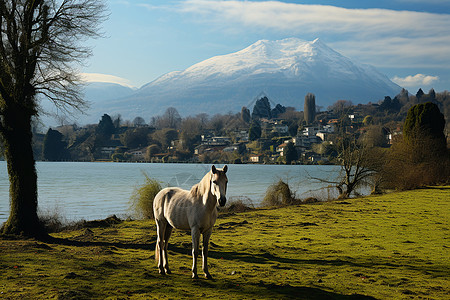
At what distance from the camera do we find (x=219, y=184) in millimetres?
7914

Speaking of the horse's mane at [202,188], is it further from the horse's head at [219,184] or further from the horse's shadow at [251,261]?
the horse's shadow at [251,261]

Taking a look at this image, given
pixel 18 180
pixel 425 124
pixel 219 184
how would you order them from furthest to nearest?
pixel 425 124
pixel 18 180
pixel 219 184

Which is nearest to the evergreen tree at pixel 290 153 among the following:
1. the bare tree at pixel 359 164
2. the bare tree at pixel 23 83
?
the bare tree at pixel 359 164

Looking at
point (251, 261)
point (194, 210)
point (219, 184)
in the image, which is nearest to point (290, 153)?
point (251, 261)

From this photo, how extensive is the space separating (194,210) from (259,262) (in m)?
3.51

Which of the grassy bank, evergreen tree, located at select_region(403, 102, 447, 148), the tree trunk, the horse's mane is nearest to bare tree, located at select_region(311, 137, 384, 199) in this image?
evergreen tree, located at select_region(403, 102, 447, 148)

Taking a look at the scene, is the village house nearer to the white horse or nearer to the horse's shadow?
the horse's shadow

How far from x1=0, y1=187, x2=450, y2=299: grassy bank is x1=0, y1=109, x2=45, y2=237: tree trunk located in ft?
4.65

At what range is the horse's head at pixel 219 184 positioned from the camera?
778 cm

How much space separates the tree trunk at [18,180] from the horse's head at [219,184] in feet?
31.3

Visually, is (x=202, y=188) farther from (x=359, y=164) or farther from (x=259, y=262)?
(x=359, y=164)

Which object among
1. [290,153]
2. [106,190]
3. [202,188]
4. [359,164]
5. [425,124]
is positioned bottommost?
[106,190]

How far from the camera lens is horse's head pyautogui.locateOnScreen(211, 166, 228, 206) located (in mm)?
7781

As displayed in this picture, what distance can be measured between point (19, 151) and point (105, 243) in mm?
4675
